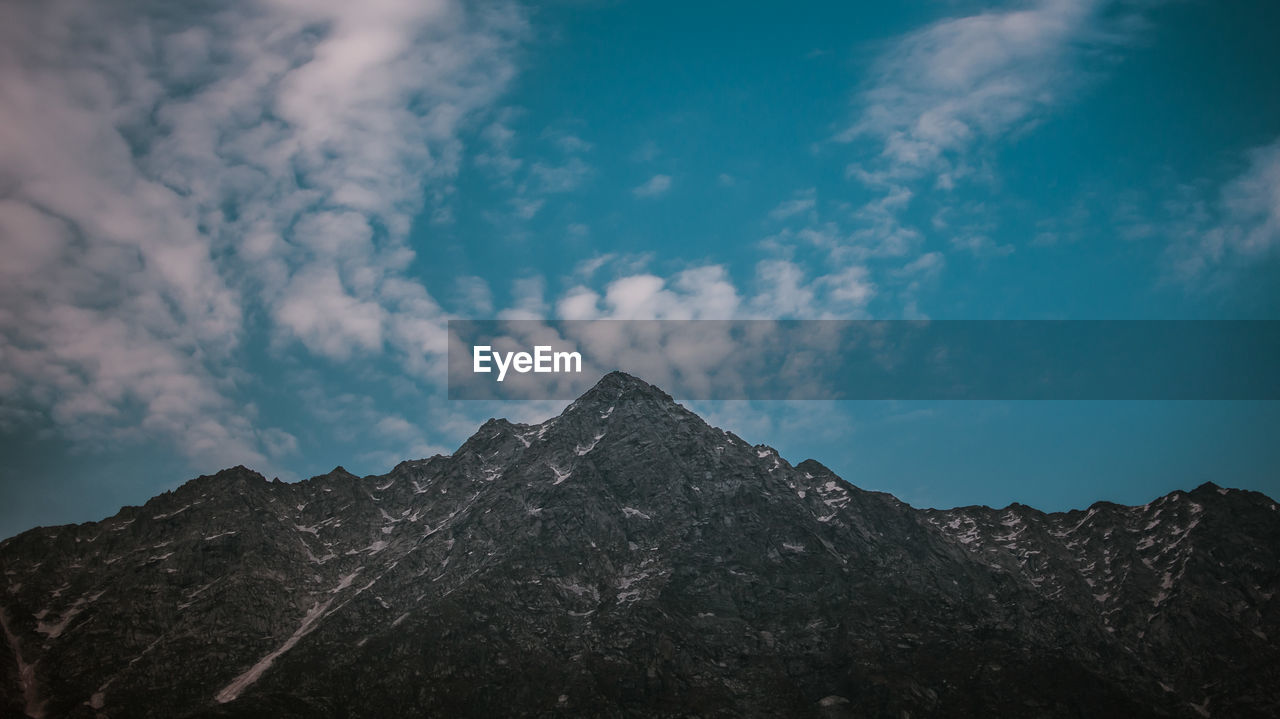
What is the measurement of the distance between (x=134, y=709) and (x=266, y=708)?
104ft

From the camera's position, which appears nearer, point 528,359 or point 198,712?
point 528,359

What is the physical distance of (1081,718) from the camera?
655 feet

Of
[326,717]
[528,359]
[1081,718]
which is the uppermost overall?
[528,359]

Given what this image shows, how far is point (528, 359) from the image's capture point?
7062 inches

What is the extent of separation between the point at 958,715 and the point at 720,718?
56.0 metres

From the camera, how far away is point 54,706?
198 m

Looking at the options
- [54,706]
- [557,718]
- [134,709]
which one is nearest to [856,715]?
[557,718]

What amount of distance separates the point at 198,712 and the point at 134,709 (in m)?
16.7

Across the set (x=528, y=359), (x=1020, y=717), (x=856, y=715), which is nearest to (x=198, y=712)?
(x=528, y=359)

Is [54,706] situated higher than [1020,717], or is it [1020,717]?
[54,706]

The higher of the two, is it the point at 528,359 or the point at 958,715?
the point at 528,359

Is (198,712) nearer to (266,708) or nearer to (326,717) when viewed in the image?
(266,708)

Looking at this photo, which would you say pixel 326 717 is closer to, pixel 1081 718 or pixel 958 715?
pixel 958 715

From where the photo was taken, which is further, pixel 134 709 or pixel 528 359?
pixel 134 709
